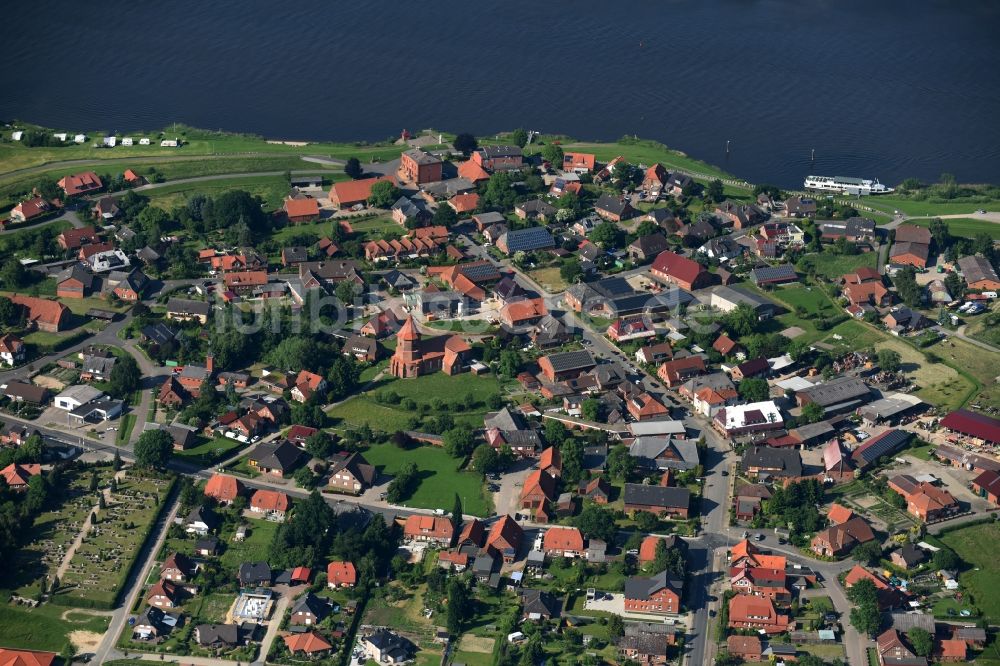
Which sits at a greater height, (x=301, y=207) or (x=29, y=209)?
(x=301, y=207)

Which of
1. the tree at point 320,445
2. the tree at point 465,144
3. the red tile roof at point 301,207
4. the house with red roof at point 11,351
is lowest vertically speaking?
the tree at point 320,445

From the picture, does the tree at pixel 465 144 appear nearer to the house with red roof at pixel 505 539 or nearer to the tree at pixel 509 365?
the tree at pixel 509 365

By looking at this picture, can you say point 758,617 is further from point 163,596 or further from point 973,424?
point 163,596

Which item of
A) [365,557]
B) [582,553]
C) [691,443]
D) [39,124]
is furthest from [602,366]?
[39,124]

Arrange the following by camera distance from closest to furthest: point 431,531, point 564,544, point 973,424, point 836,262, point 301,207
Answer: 1. point 564,544
2. point 431,531
3. point 973,424
4. point 836,262
5. point 301,207

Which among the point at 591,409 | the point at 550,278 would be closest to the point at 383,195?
the point at 550,278

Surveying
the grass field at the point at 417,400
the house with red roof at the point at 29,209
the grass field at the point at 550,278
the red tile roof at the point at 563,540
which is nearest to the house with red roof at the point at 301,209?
the house with red roof at the point at 29,209
